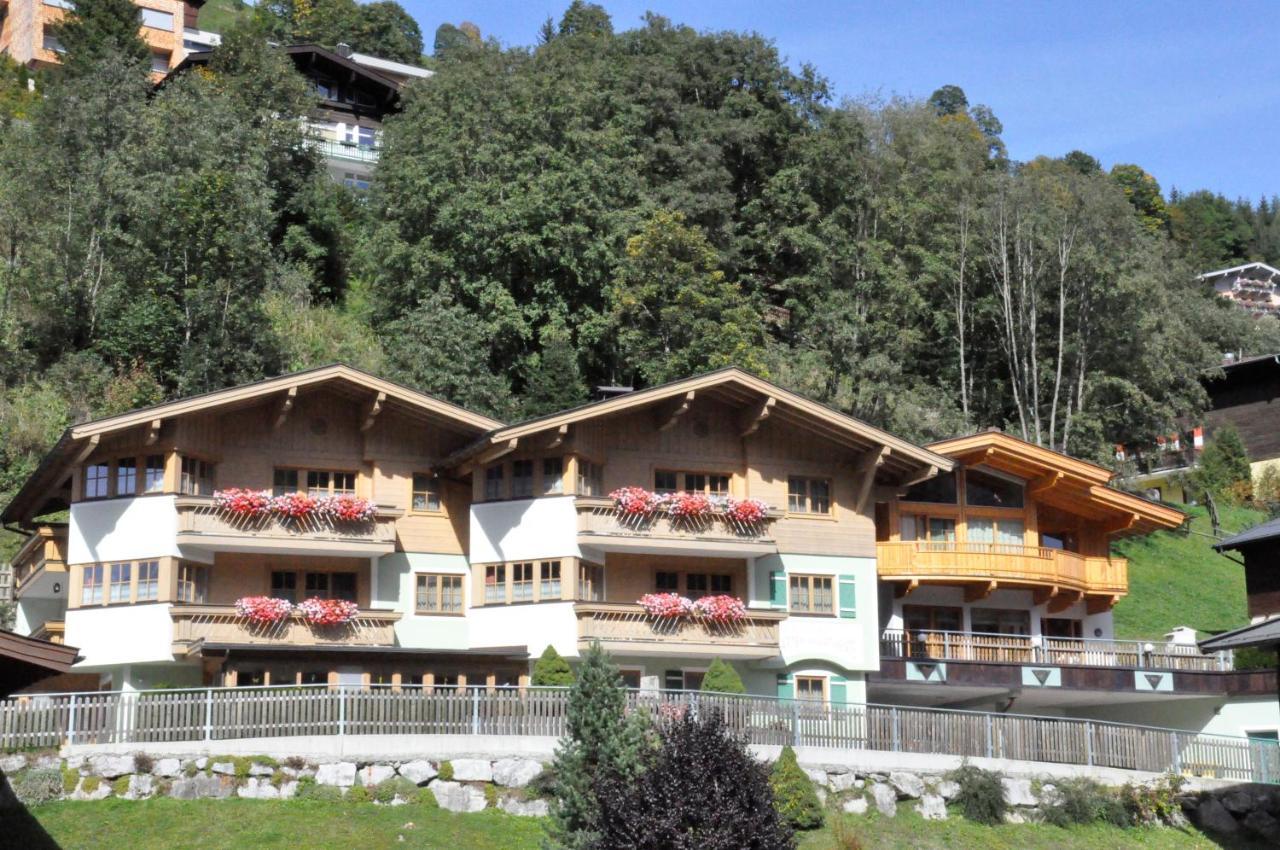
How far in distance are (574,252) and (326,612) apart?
83.8ft

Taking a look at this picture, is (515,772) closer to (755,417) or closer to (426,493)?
(426,493)

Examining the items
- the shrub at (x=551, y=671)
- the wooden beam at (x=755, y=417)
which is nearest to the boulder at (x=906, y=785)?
the shrub at (x=551, y=671)

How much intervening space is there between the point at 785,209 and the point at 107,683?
36.3 m

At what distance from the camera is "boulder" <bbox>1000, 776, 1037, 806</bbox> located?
118 ft

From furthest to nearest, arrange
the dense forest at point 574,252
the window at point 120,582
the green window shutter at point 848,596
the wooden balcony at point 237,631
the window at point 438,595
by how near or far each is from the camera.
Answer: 1. the dense forest at point 574,252
2. the green window shutter at point 848,596
3. the window at point 438,595
4. the window at point 120,582
5. the wooden balcony at point 237,631

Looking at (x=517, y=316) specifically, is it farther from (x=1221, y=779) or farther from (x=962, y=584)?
(x=1221, y=779)

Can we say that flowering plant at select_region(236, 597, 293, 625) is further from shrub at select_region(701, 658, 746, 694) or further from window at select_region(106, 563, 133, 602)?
shrub at select_region(701, 658, 746, 694)

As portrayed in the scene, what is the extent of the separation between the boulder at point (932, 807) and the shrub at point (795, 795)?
244cm

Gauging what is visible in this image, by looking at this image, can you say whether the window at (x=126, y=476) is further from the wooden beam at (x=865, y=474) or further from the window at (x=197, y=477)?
the wooden beam at (x=865, y=474)

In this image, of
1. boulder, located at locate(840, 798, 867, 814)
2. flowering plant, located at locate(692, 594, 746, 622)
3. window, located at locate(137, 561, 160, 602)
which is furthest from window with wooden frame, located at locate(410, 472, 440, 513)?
boulder, located at locate(840, 798, 867, 814)

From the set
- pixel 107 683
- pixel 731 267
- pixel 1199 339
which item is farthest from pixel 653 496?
pixel 1199 339

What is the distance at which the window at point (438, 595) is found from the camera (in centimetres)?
4397

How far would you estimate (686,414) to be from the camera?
4503 centimetres

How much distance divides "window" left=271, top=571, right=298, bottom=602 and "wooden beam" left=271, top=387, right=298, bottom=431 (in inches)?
143
